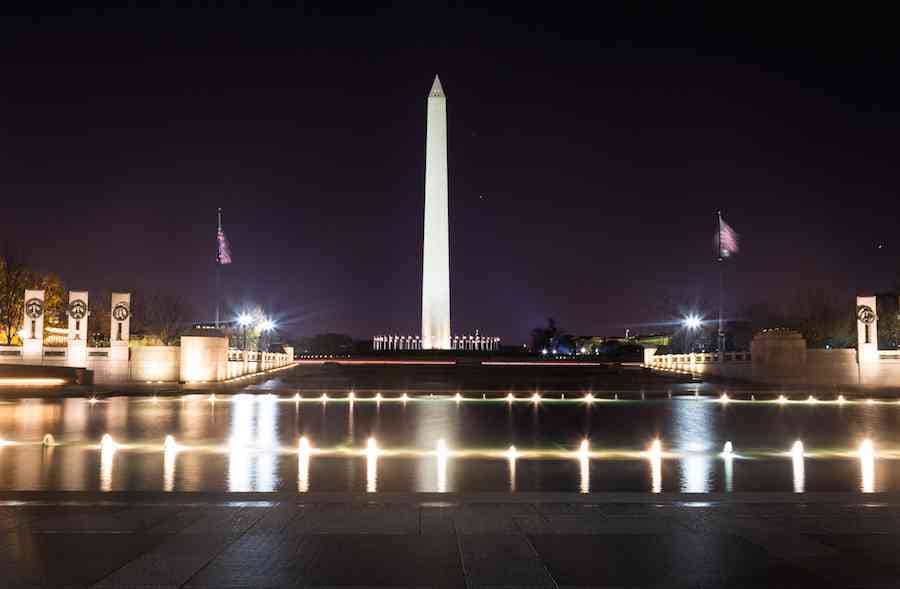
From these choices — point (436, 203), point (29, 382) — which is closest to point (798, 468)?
point (29, 382)

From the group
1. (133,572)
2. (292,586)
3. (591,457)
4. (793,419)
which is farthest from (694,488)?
(793,419)

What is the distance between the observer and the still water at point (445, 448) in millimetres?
12461

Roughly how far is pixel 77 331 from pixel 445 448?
32.6 meters

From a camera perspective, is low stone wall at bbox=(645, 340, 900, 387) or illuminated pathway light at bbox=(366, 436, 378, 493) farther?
low stone wall at bbox=(645, 340, 900, 387)

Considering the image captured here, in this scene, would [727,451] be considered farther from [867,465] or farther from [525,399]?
[525,399]

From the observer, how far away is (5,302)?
74750mm

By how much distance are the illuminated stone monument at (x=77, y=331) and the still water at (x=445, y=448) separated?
14.0 meters

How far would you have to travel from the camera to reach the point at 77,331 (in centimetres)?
4341

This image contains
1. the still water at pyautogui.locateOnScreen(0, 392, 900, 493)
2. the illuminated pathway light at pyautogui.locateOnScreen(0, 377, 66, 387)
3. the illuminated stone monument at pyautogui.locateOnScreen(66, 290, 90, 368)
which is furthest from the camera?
the illuminated stone monument at pyautogui.locateOnScreen(66, 290, 90, 368)

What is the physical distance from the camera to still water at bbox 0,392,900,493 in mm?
12461

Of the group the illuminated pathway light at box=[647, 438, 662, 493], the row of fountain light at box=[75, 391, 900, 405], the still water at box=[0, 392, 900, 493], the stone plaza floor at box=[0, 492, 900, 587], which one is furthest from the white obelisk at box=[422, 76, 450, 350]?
the stone plaza floor at box=[0, 492, 900, 587]

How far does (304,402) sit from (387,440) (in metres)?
13.4

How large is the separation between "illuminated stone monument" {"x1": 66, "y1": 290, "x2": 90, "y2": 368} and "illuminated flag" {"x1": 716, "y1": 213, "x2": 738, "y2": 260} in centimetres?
3160

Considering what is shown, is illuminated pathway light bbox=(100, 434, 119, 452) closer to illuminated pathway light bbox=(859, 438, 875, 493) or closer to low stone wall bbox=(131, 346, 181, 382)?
illuminated pathway light bbox=(859, 438, 875, 493)
